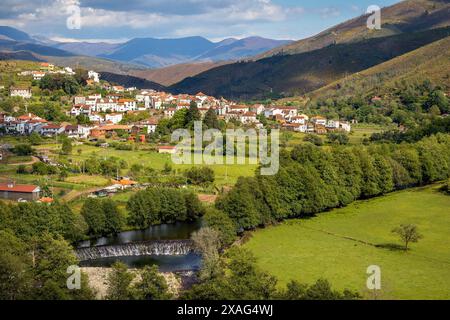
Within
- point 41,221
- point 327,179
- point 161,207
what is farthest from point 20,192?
point 327,179

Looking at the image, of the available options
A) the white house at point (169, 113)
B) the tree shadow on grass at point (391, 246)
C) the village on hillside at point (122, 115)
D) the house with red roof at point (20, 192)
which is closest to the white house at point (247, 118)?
the village on hillside at point (122, 115)

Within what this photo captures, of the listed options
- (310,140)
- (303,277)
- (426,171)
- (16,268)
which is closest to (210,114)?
(310,140)

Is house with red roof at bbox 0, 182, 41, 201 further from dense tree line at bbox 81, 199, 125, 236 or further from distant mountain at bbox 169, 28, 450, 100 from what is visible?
distant mountain at bbox 169, 28, 450, 100

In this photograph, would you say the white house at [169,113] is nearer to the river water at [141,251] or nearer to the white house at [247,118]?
the white house at [247,118]

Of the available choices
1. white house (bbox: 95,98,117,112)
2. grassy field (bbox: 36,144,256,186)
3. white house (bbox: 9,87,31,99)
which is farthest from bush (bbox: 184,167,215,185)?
white house (bbox: 9,87,31,99)

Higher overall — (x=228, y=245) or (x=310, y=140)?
(x=310, y=140)
